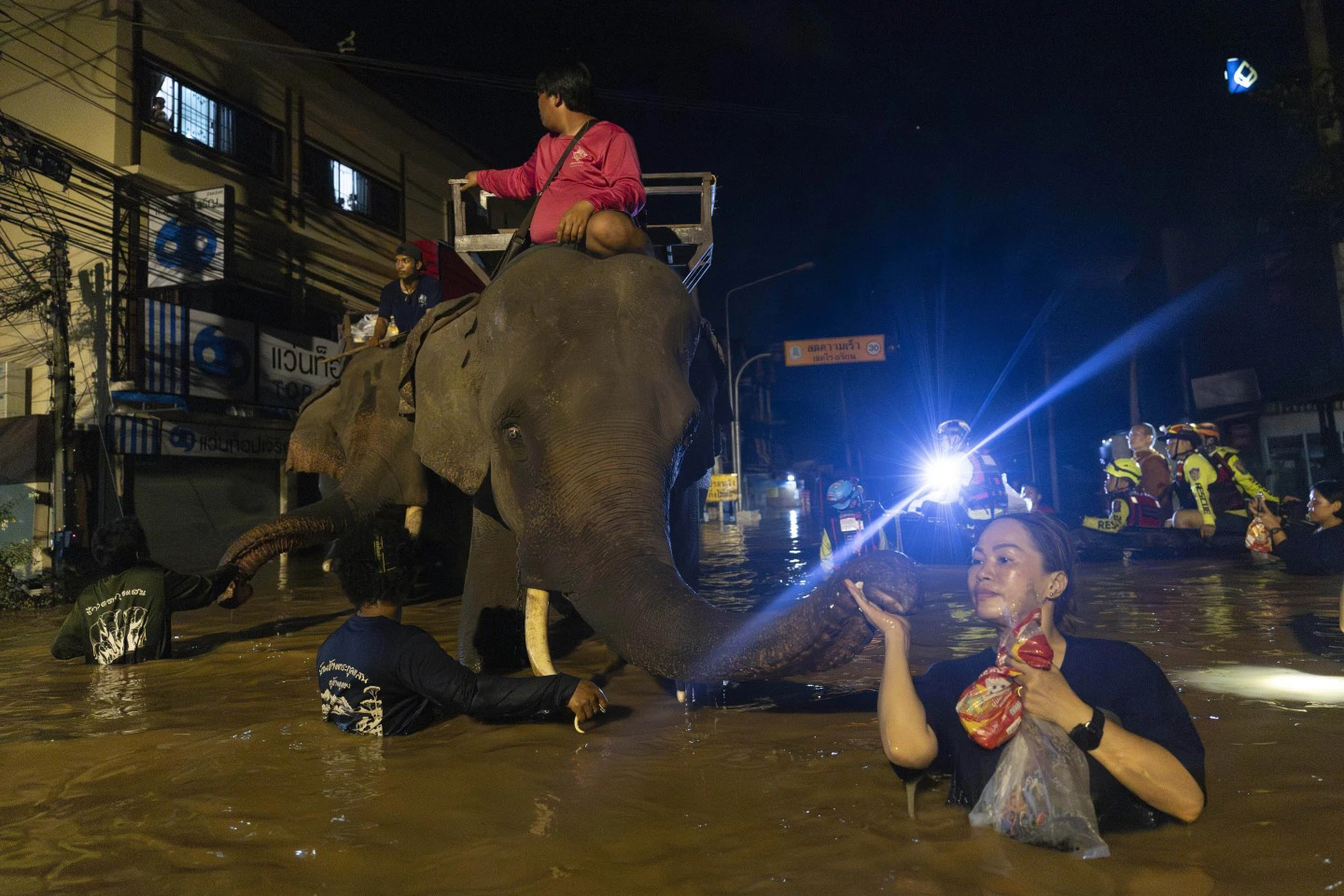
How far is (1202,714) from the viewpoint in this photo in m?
3.86

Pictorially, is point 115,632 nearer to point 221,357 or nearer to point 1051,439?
point 221,357

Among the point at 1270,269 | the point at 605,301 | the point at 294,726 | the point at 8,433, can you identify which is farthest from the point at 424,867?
the point at 1270,269

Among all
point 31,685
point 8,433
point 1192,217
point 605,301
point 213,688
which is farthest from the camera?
point 1192,217

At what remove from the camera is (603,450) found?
398 centimetres

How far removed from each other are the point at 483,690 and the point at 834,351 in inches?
1705

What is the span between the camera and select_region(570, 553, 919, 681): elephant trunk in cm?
261

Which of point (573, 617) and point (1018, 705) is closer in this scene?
point (1018, 705)

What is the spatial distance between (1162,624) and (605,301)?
4.45 metres

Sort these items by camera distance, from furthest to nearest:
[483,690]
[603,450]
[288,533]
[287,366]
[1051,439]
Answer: [1051,439] → [287,366] → [288,533] → [603,450] → [483,690]

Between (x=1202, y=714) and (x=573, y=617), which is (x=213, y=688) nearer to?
(x=573, y=617)

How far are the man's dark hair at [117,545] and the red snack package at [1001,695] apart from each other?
556cm

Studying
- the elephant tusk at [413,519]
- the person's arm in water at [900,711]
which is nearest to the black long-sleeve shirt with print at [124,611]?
the elephant tusk at [413,519]

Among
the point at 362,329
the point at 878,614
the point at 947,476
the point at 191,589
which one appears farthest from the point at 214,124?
the point at 878,614

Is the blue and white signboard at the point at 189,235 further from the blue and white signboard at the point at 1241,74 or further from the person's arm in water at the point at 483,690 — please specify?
the blue and white signboard at the point at 1241,74
